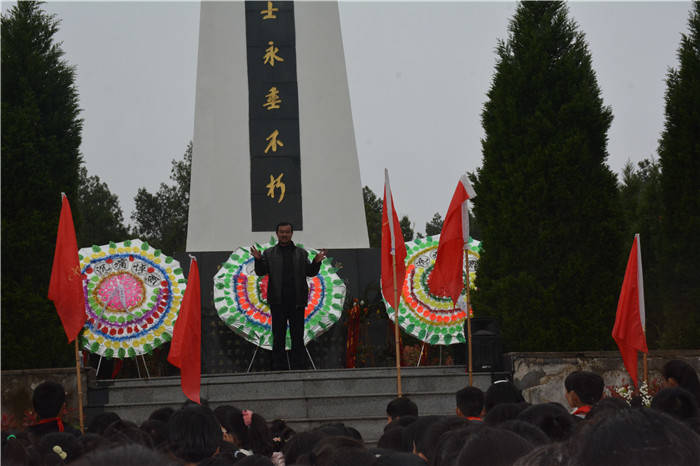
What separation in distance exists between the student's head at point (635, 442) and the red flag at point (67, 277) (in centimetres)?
683

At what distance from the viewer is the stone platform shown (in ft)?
30.5

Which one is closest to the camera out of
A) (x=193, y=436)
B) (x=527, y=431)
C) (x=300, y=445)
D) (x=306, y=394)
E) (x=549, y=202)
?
(x=527, y=431)

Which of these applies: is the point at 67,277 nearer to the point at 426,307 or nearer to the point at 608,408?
the point at 426,307

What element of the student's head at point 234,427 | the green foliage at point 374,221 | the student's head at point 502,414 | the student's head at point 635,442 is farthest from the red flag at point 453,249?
the green foliage at point 374,221

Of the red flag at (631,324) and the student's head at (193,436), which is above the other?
the red flag at (631,324)

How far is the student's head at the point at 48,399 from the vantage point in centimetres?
559

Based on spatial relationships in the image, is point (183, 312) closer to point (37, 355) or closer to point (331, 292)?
point (37, 355)

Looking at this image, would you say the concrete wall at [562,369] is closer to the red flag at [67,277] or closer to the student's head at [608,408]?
the red flag at [67,277]

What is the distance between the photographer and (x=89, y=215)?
4200 cm

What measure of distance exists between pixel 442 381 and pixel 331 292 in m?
2.63

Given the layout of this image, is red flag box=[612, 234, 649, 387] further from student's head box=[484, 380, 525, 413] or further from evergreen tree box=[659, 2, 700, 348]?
student's head box=[484, 380, 525, 413]

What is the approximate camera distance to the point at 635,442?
1.31 meters

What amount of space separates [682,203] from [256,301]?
5.21 m

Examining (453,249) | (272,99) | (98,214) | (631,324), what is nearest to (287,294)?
(453,249)
